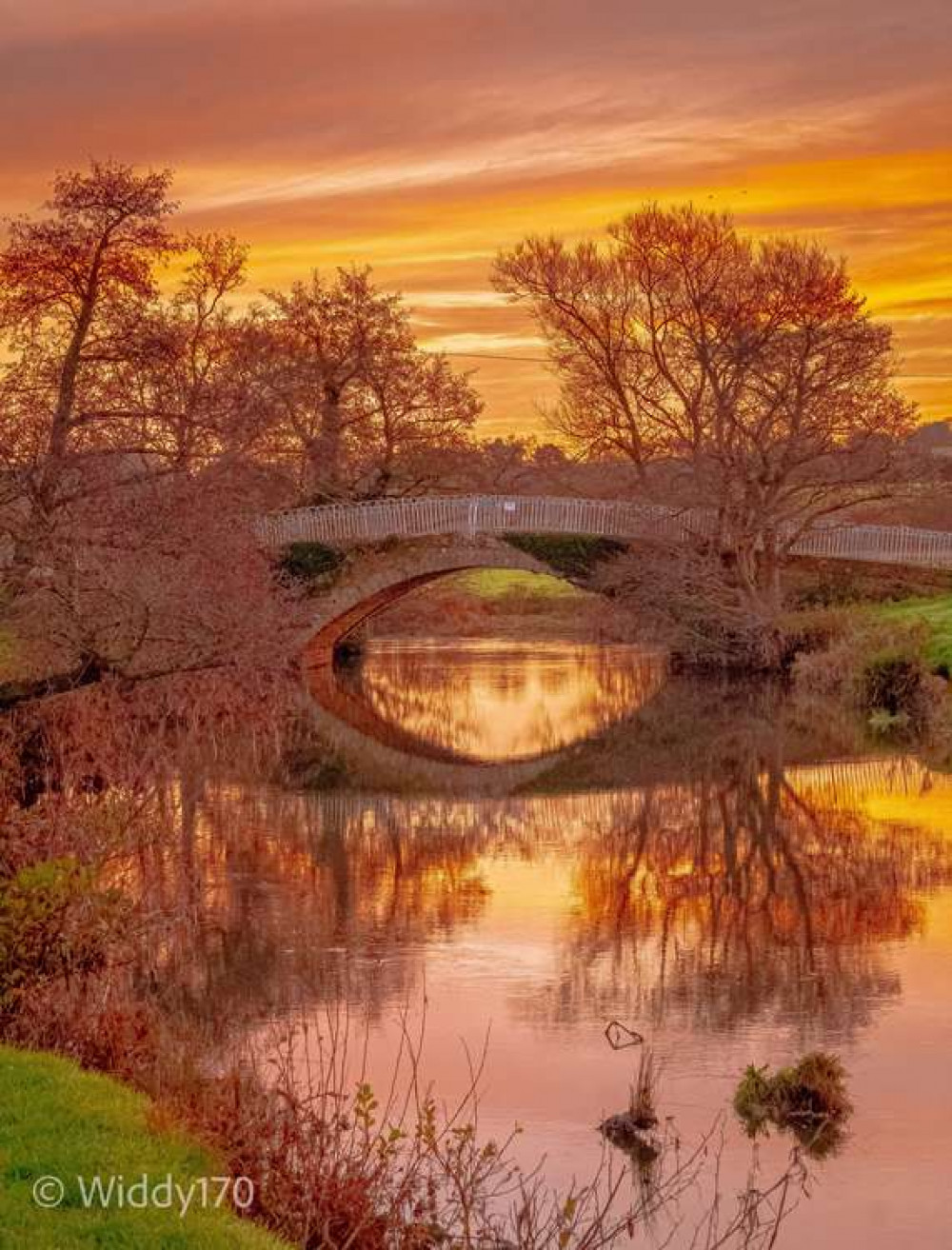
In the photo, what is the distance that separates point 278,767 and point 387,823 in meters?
4.69

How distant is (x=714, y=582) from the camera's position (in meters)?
39.2

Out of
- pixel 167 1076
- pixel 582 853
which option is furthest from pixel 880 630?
pixel 167 1076

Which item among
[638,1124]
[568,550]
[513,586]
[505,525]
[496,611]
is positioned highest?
[505,525]

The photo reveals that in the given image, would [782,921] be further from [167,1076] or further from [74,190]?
[74,190]

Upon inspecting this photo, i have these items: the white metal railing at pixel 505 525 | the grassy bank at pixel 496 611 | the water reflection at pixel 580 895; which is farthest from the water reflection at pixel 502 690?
the water reflection at pixel 580 895

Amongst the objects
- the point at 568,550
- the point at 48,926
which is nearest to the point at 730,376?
the point at 568,550

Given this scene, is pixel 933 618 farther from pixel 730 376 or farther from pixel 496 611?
pixel 496 611

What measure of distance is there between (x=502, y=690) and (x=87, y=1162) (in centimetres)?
3160

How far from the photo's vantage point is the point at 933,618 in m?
37.9

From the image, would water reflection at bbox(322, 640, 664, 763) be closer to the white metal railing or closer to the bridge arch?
the bridge arch

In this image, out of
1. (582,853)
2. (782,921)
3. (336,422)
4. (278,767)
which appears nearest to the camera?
(782,921)

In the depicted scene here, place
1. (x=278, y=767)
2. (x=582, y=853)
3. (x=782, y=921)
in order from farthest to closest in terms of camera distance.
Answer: (x=278, y=767)
(x=582, y=853)
(x=782, y=921)

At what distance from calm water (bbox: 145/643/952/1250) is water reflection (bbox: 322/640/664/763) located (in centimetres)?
159
